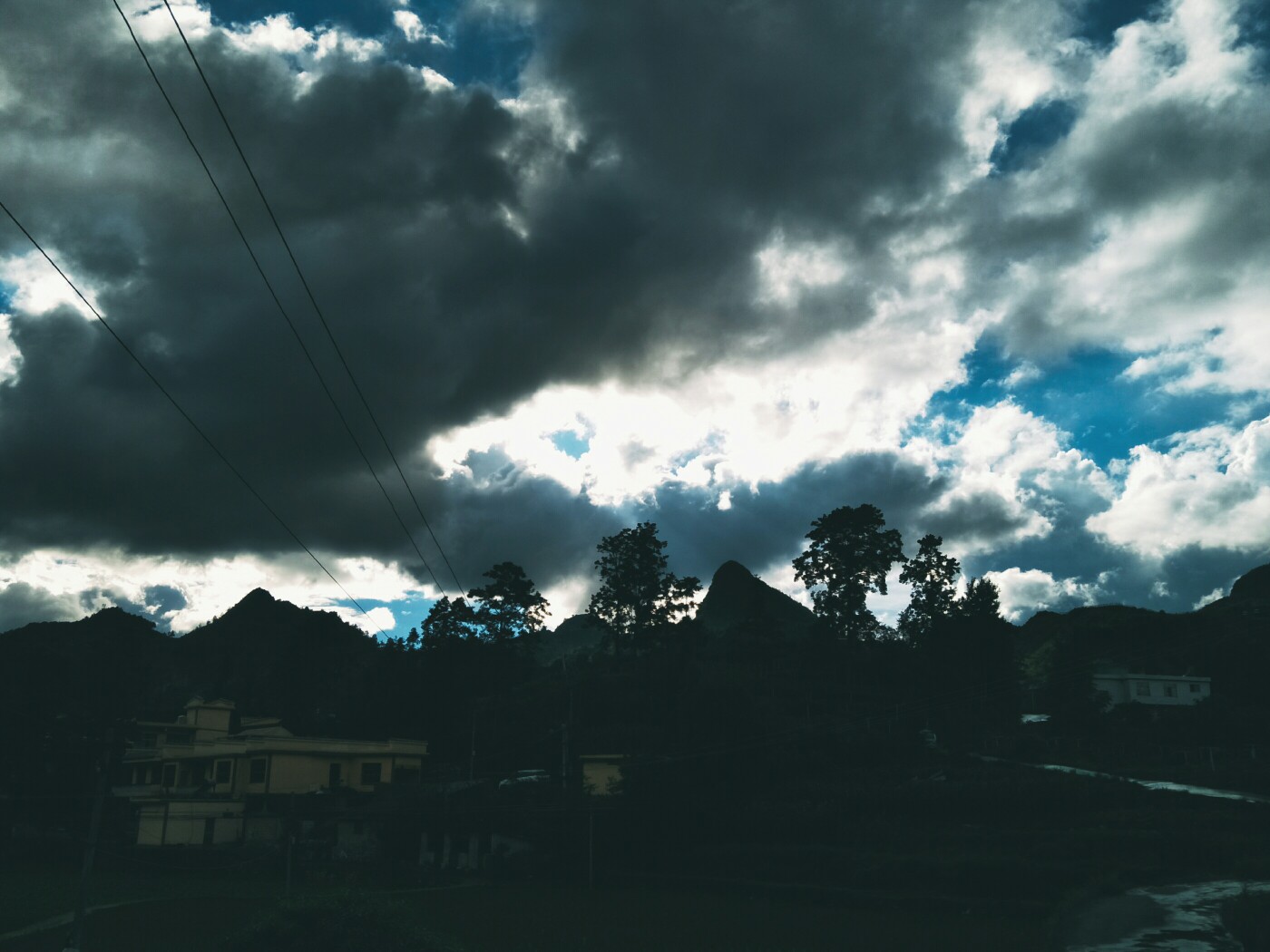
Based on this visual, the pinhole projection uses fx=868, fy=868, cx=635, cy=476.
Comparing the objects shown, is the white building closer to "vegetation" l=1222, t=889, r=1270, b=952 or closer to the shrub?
"vegetation" l=1222, t=889, r=1270, b=952

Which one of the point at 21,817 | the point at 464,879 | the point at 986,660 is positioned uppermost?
the point at 986,660

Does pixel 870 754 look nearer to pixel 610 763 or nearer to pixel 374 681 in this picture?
pixel 610 763

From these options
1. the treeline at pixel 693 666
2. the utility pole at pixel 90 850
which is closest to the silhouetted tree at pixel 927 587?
the treeline at pixel 693 666

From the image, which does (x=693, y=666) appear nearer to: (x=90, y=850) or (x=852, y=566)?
(x=852, y=566)

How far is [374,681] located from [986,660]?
199ft

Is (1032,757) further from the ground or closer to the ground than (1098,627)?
closer to the ground

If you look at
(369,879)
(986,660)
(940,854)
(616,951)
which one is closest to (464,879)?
(369,879)

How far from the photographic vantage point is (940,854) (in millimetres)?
41750

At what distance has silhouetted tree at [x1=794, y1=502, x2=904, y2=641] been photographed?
301 feet

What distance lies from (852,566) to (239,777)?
60.5m

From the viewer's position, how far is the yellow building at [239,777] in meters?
59.8

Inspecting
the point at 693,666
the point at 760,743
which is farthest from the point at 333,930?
the point at 693,666

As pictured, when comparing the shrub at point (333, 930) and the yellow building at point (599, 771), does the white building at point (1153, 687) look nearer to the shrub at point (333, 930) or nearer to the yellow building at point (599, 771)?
the yellow building at point (599, 771)

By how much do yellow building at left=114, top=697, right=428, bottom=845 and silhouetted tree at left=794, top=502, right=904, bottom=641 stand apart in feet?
145
